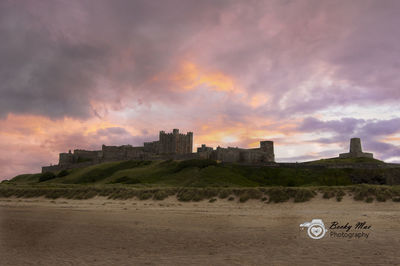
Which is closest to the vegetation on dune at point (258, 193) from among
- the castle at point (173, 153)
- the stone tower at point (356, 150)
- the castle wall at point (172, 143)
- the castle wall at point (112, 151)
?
the castle at point (173, 153)

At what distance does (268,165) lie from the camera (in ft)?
228

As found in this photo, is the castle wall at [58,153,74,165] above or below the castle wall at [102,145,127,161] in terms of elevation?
below

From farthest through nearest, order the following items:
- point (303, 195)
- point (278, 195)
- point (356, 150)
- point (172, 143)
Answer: point (172, 143) → point (356, 150) → point (278, 195) → point (303, 195)

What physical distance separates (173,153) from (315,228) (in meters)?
115

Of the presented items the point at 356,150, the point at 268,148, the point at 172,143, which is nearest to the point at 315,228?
the point at 268,148

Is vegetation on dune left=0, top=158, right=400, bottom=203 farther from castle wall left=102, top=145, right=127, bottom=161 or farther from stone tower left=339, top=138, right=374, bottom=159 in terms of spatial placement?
stone tower left=339, top=138, right=374, bottom=159

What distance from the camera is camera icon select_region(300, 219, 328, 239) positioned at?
13.6 meters

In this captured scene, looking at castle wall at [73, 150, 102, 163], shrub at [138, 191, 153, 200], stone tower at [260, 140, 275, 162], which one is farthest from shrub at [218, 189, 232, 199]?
→ castle wall at [73, 150, 102, 163]

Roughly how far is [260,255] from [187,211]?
13.5 m

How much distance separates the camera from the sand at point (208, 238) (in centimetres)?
1041

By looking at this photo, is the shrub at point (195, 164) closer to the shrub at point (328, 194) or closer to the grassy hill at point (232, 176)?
the grassy hill at point (232, 176)

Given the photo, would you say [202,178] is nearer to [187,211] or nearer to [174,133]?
[187,211]

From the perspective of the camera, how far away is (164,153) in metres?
131

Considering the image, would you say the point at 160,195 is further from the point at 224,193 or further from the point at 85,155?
the point at 85,155
